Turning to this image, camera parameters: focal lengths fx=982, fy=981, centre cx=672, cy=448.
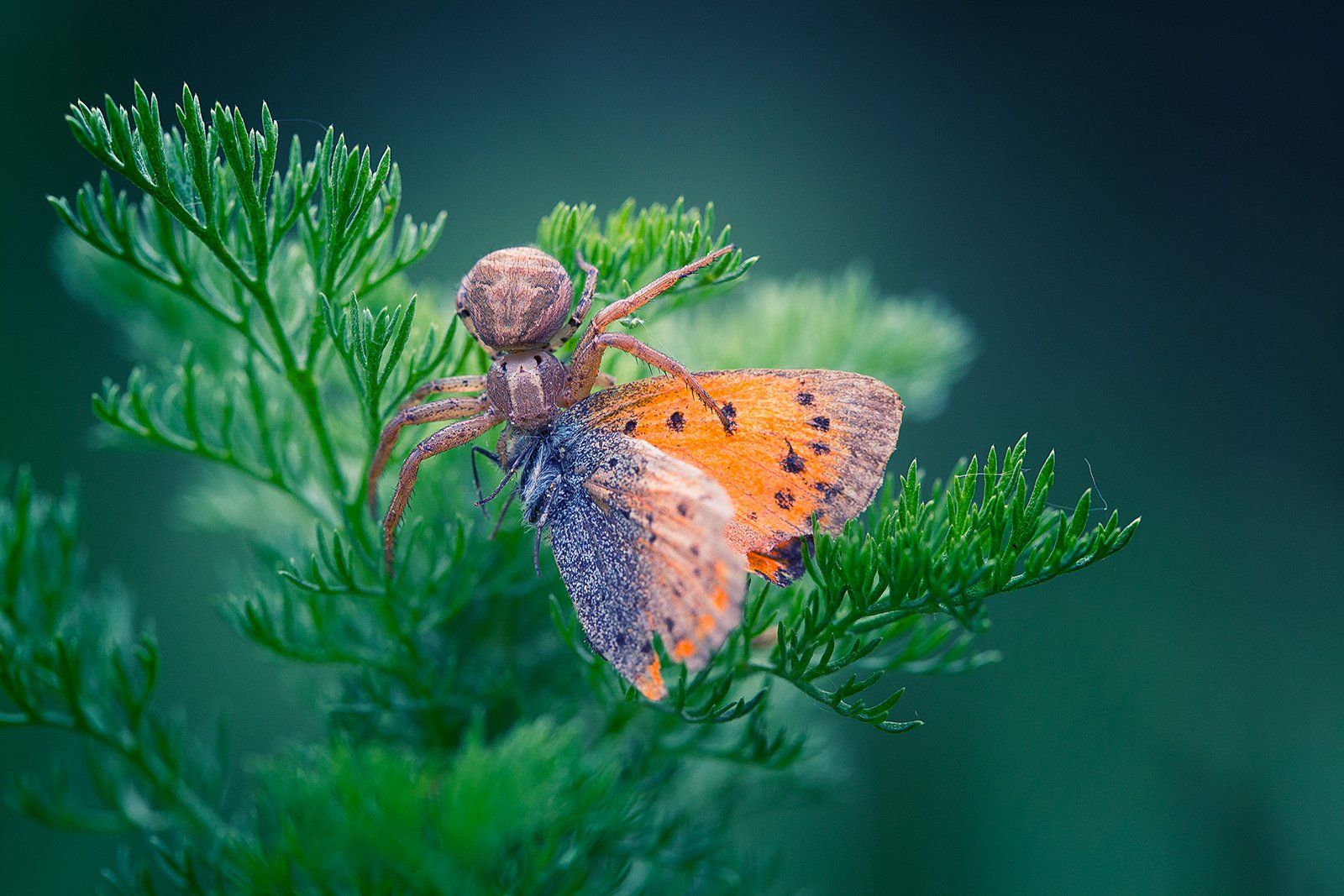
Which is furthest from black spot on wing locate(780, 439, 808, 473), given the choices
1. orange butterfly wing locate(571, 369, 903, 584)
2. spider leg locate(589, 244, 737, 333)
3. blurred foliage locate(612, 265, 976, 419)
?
blurred foliage locate(612, 265, 976, 419)

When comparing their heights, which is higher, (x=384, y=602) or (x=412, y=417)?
(x=412, y=417)

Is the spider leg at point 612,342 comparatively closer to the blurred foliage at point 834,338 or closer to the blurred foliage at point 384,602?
the blurred foliage at point 384,602

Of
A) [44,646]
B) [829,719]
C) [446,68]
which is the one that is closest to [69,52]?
[446,68]

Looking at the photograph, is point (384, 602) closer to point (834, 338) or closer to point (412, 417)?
point (412, 417)

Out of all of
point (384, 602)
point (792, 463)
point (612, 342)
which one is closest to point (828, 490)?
point (792, 463)

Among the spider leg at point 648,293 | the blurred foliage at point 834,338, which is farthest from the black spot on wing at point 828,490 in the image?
the blurred foliage at point 834,338

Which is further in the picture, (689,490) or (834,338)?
(834,338)
